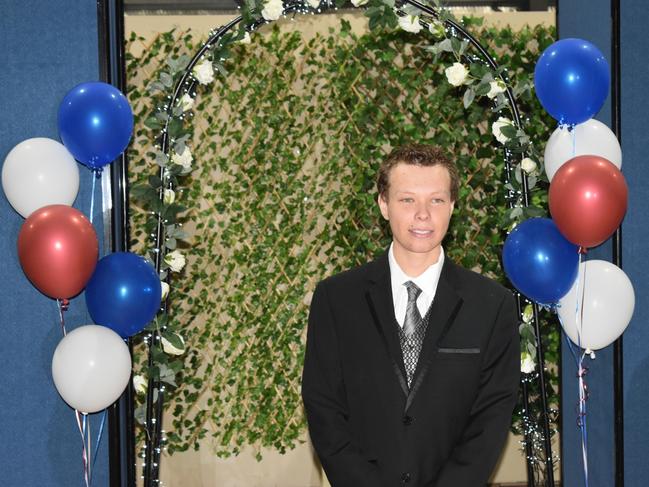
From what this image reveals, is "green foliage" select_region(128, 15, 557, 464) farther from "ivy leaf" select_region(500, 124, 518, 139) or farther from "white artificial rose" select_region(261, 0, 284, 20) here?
"white artificial rose" select_region(261, 0, 284, 20)

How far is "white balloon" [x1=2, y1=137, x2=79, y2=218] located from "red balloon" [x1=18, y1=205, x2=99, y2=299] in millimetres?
81

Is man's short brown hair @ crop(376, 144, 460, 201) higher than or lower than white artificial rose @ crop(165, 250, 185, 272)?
higher

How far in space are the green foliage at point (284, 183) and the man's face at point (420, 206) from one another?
2223 mm

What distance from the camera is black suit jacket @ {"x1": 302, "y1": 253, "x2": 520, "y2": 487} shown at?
6.78ft

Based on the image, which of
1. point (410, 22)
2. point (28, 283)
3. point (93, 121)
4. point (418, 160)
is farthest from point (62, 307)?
point (410, 22)

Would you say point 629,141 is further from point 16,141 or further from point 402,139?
point 16,141

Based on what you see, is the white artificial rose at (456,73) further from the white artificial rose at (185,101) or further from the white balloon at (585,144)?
the white artificial rose at (185,101)

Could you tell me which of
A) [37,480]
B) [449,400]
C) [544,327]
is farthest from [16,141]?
[544,327]

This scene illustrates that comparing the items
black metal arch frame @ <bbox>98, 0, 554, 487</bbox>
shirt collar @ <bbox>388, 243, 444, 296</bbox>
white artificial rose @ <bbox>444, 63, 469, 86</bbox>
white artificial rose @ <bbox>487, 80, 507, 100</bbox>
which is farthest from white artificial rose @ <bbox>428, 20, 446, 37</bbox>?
shirt collar @ <bbox>388, 243, 444, 296</bbox>

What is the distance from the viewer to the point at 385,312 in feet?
7.00

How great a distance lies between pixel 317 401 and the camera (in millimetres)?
2105

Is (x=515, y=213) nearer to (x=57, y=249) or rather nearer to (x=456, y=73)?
(x=456, y=73)

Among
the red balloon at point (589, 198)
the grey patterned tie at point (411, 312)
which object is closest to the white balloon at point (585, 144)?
the red balloon at point (589, 198)

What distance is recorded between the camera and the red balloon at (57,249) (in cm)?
260
